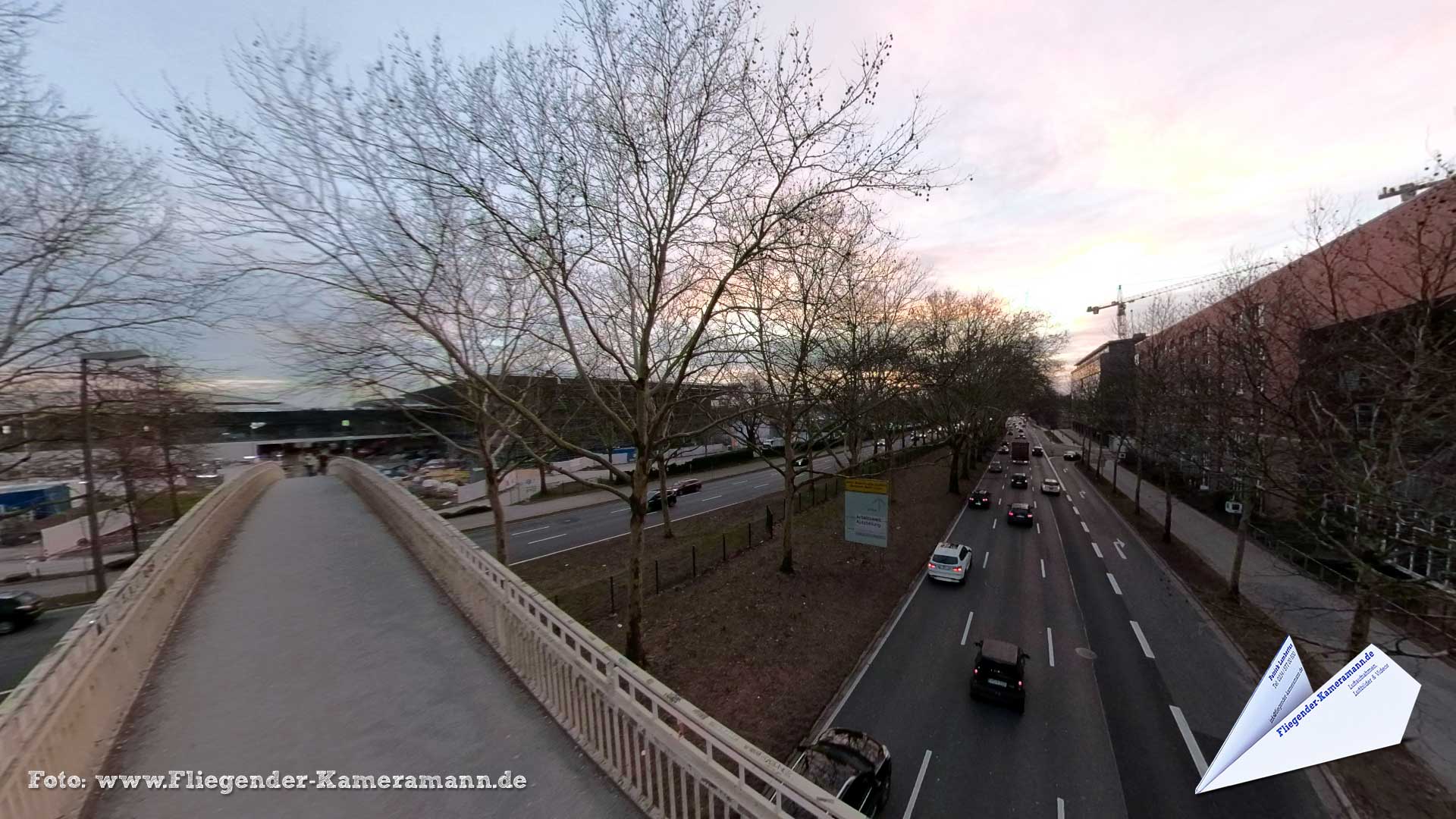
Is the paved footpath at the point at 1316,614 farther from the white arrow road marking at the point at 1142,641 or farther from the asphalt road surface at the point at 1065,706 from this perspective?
the white arrow road marking at the point at 1142,641

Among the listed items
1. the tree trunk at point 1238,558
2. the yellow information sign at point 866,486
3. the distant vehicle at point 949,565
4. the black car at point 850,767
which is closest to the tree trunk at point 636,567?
the black car at point 850,767

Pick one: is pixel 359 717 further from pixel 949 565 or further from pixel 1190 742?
pixel 949 565

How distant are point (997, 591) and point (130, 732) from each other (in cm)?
1907

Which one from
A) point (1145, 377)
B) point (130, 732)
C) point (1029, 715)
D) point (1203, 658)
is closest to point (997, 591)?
point (1203, 658)

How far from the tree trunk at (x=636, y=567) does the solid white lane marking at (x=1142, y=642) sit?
12620 mm

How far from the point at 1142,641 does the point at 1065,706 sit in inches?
193

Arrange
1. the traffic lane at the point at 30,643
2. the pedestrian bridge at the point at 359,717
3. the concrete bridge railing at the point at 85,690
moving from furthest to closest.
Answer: the traffic lane at the point at 30,643, the pedestrian bridge at the point at 359,717, the concrete bridge railing at the point at 85,690

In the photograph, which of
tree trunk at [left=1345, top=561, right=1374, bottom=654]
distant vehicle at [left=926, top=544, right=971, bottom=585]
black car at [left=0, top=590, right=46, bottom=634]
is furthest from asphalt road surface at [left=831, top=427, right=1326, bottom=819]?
black car at [left=0, top=590, right=46, bottom=634]

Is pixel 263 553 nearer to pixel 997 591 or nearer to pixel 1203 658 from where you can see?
pixel 997 591

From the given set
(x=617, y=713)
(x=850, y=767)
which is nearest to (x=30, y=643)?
(x=617, y=713)

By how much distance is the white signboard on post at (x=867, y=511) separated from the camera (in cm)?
1639

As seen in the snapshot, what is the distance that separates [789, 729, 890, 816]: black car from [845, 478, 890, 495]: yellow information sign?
9.03 metres

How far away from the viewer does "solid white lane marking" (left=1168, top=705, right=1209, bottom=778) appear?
8.88m

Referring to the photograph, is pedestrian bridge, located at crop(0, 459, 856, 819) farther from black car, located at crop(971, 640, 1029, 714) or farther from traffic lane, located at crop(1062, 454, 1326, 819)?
traffic lane, located at crop(1062, 454, 1326, 819)
